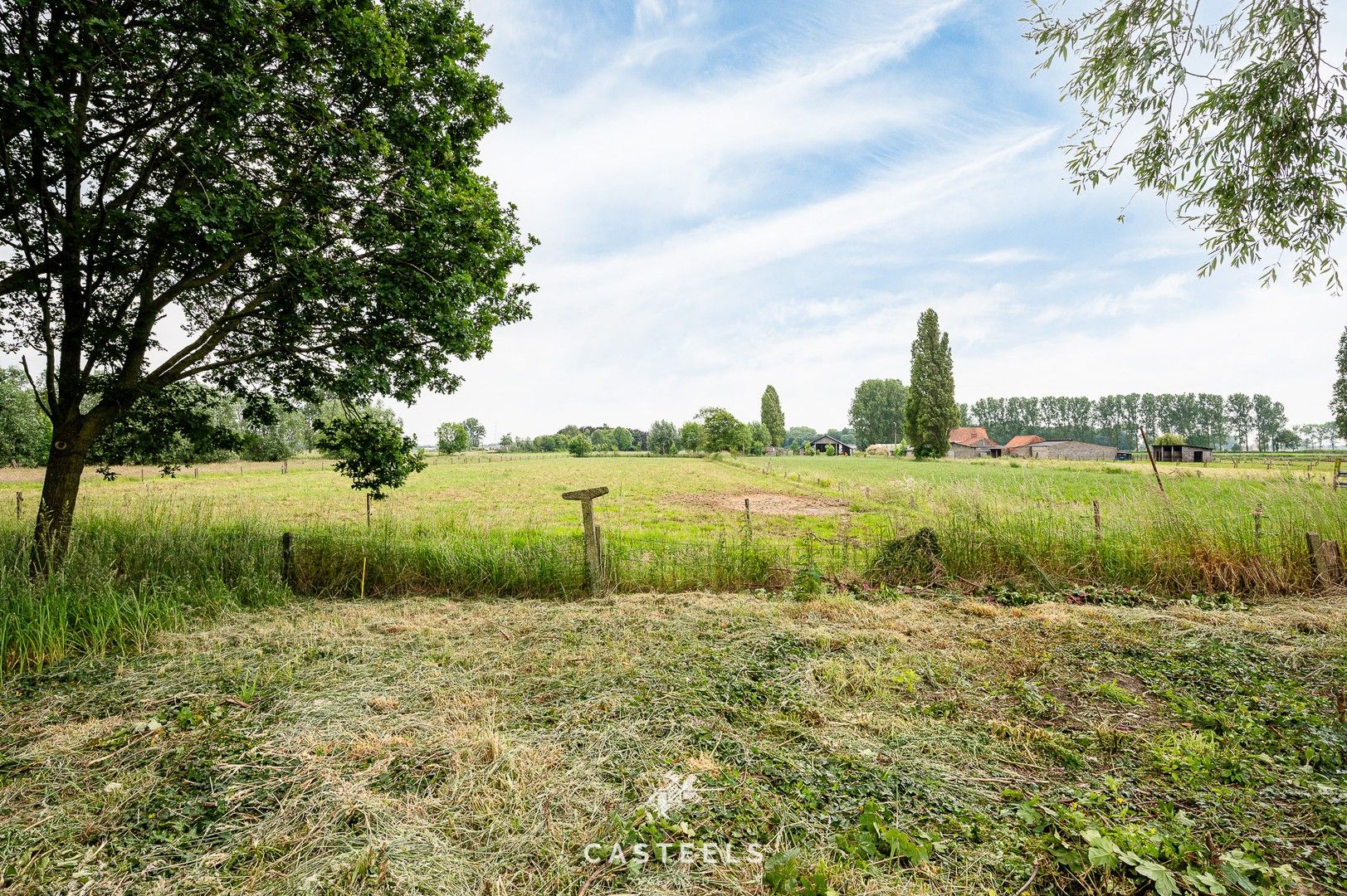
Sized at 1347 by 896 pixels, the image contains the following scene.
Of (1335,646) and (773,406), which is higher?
(773,406)

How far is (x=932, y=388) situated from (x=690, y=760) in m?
56.8

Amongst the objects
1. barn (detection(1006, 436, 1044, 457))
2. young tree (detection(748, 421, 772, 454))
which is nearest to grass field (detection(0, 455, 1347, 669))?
young tree (detection(748, 421, 772, 454))

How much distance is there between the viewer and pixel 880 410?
A: 336 ft

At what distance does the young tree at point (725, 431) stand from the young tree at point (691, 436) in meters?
6.37

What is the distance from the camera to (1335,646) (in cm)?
379

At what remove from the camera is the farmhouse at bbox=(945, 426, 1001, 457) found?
79250 mm

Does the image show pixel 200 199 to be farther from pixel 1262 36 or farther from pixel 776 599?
pixel 1262 36

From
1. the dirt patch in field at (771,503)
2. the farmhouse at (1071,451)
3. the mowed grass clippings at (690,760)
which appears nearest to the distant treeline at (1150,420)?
the farmhouse at (1071,451)

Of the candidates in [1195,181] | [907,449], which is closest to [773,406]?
[907,449]

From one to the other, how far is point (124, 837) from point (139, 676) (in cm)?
221

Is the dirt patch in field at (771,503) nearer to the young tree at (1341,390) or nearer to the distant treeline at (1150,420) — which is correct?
the young tree at (1341,390)

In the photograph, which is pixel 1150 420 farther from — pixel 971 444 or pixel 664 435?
pixel 664 435

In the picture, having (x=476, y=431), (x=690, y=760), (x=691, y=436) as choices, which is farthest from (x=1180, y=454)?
(x=476, y=431)

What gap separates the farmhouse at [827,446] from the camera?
10494 centimetres
